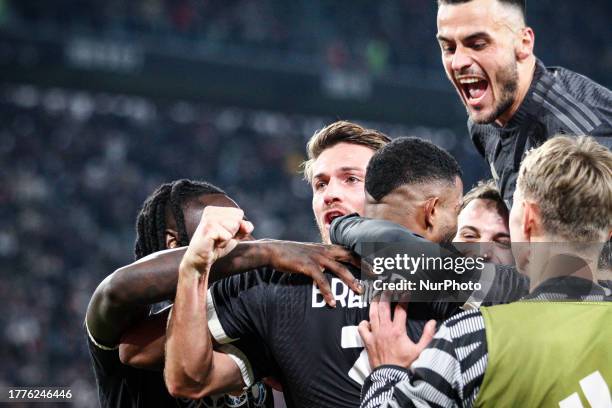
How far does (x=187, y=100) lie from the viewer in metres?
20.8

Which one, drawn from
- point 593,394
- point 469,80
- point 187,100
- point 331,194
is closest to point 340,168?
point 331,194

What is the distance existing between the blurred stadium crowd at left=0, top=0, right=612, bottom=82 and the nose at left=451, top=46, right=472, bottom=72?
16.1 metres

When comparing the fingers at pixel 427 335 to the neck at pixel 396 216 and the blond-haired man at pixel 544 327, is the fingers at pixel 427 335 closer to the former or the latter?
the blond-haired man at pixel 544 327

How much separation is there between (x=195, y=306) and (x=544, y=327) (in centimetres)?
100

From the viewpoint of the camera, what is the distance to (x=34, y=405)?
9.81 metres

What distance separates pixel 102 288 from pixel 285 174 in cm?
1749

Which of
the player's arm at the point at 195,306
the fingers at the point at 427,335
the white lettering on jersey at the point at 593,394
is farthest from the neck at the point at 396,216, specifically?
the white lettering on jersey at the point at 593,394

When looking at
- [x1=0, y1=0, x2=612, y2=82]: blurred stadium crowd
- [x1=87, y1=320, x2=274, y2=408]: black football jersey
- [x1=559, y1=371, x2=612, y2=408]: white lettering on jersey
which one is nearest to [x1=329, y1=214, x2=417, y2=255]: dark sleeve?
[x1=559, y1=371, x2=612, y2=408]: white lettering on jersey

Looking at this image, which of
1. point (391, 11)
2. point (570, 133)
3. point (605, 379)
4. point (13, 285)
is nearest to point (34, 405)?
point (13, 285)

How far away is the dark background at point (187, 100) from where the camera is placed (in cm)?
1602

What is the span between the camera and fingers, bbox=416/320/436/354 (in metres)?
2.34

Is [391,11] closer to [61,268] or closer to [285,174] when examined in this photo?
[285,174]

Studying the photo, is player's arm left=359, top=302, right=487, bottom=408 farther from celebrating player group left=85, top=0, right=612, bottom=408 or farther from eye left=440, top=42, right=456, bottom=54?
eye left=440, top=42, right=456, bottom=54

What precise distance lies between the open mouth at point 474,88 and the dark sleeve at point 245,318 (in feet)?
4.81
